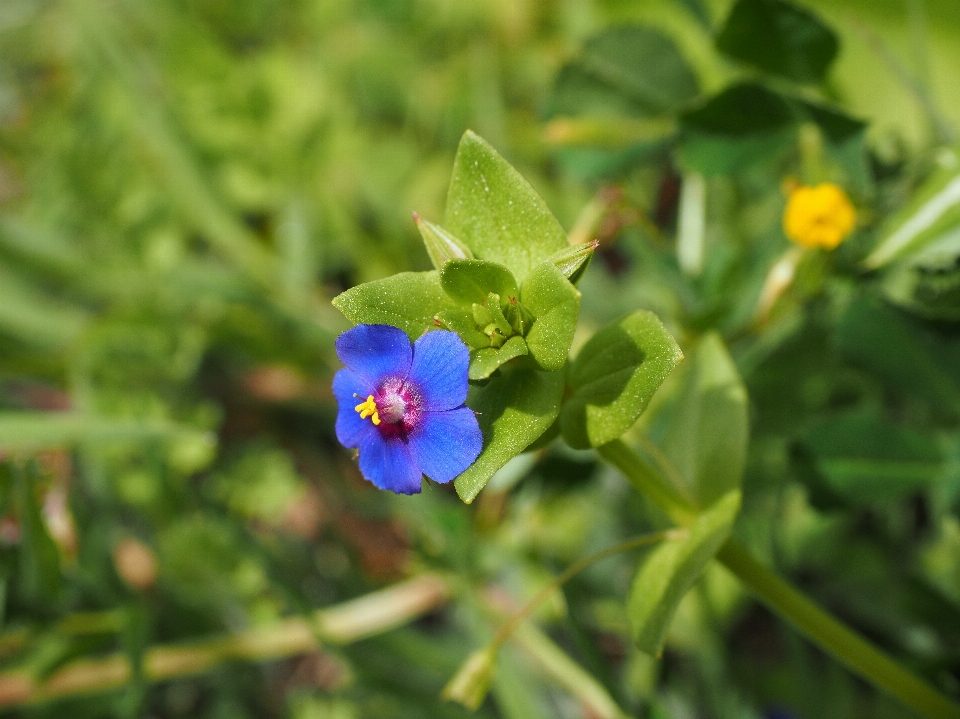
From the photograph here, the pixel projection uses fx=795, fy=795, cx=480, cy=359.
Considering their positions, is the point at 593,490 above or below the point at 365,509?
above

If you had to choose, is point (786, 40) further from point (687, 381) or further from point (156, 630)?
point (156, 630)

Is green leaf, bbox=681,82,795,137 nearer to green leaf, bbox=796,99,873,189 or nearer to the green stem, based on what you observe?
green leaf, bbox=796,99,873,189

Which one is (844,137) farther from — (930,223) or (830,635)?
(830,635)

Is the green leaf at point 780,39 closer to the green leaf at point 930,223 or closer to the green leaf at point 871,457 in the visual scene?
the green leaf at point 930,223

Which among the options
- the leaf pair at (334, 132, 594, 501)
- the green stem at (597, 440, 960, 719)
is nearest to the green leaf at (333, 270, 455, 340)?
the leaf pair at (334, 132, 594, 501)

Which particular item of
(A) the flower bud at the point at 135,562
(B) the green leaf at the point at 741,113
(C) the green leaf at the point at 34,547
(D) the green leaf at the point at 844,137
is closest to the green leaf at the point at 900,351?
(D) the green leaf at the point at 844,137

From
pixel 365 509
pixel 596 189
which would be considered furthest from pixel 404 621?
pixel 596 189
